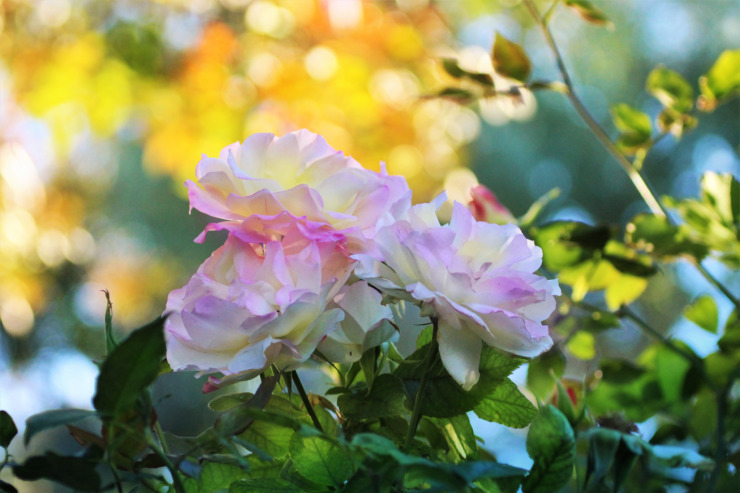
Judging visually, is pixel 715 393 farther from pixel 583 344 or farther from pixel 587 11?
pixel 587 11

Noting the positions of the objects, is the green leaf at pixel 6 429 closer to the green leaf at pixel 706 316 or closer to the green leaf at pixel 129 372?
the green leaf at pixel 129 372

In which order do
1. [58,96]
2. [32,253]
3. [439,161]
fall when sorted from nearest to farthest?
1. [58,96]
2. [439,161]
3. [32,253]

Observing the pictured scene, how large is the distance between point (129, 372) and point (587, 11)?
0.38 metres

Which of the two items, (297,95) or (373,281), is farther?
(297,95)

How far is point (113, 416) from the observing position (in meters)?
0.16

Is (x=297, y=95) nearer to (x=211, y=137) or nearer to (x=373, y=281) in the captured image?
(x=211, y=137)

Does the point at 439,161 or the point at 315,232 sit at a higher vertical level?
the point at 315,232

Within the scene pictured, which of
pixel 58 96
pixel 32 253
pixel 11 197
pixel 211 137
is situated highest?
pixel 58 96

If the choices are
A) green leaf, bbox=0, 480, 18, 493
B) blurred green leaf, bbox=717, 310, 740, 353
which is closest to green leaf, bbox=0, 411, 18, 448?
green leaf, bbox=0, 480, 18, 493

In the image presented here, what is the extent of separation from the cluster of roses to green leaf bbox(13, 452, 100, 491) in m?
0.04

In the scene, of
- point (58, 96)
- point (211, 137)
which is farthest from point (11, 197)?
point (211, 137)

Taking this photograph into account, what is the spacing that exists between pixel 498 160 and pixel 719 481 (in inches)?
115

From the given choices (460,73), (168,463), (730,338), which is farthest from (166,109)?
(168,463)

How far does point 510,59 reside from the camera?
41cm
